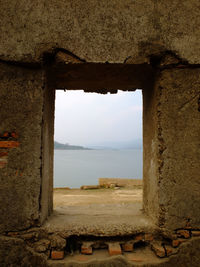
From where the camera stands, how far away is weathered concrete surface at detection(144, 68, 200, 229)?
6.63ft

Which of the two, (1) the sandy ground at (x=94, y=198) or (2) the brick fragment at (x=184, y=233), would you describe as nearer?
(2) the brick fragment at (x=184, y=233)

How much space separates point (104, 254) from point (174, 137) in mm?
1352

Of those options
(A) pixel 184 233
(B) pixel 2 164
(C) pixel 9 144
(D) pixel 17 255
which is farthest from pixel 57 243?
(A) pixel 184 233

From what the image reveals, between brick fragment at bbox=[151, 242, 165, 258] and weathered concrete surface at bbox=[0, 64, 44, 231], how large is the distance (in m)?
1.18

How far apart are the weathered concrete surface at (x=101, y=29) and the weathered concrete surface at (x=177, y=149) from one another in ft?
1.02

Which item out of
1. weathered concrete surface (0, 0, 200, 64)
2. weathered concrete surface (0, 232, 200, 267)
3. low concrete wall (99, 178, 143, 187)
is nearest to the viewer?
weathered concrete surface (0, 232, 200, 267)

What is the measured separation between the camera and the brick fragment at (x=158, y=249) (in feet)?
6.40

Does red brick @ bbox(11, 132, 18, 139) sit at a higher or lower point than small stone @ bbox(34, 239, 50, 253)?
higher

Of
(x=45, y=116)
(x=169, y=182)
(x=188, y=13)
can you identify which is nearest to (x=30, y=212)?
(x=45, y=116)

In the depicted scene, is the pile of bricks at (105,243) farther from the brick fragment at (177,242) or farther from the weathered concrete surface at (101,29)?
the weathered concrete surface at (101,29)

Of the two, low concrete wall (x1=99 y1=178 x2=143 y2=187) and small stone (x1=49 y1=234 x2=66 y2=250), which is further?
low concrete wall (x1=99 y1=178 x2=143 y2=187)

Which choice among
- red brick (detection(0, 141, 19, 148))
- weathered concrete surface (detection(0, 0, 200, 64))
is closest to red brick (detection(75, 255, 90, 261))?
red brick (detection(0, 141, 19, 148))

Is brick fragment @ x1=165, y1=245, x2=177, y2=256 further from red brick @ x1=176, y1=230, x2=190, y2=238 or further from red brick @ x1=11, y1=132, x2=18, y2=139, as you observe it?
red brick @ x1=11, y1=132, x2=18, y2=139

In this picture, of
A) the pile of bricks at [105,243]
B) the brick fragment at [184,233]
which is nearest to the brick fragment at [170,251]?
the pile of bricks at [105,243]
